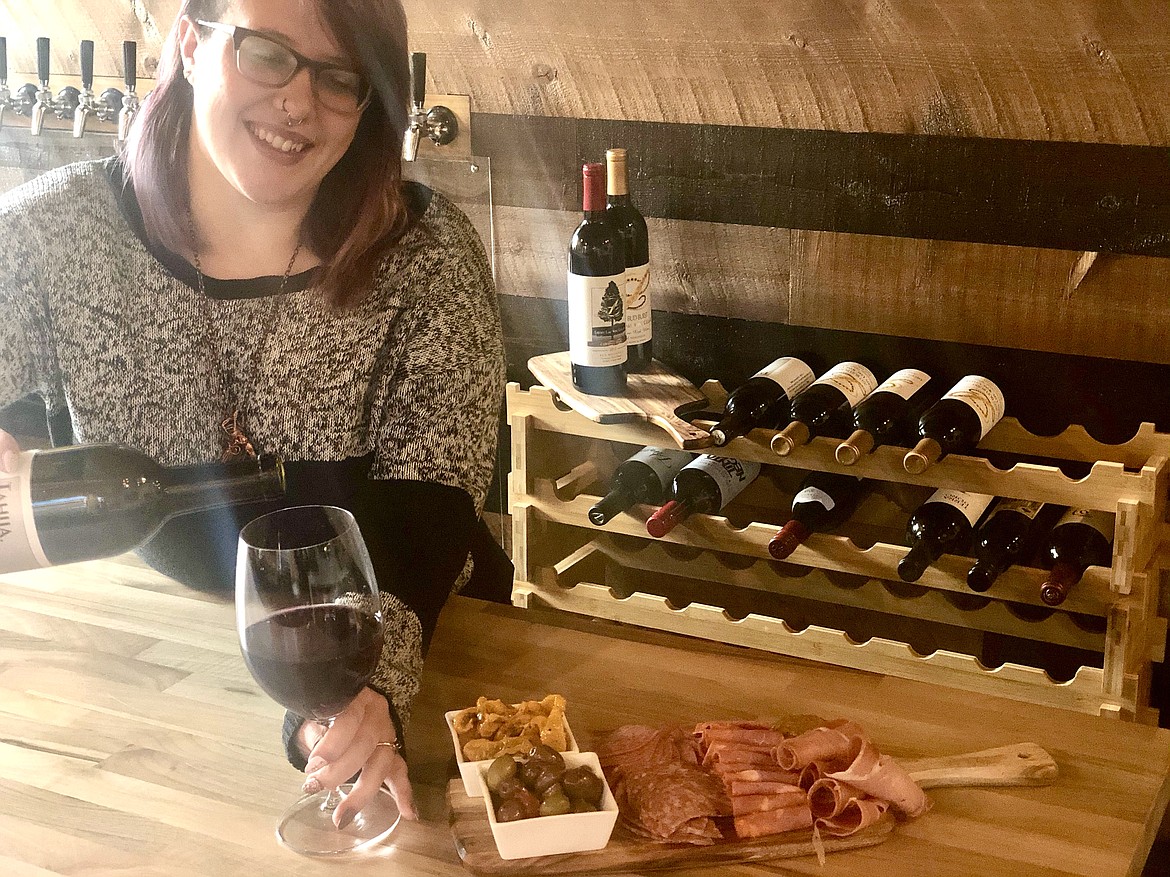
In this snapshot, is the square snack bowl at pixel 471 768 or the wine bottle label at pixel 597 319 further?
the wine bottle label at pixel 597 319

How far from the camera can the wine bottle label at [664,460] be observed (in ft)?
6.32

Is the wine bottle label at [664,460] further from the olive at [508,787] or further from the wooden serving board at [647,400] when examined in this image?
the olive at [508,787]

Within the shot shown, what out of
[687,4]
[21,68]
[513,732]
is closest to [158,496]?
[513,732]

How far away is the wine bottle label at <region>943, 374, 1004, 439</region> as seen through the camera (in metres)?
1.71

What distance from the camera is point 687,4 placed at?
6.39 feet

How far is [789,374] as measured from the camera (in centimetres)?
188

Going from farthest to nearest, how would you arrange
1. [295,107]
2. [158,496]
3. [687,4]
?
[687,4]
[295,107]
[158,496]

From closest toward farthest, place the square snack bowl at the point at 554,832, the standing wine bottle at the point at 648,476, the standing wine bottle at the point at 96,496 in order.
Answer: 1. the square snack bowl at the point at 554,832
2. the standing wine bottle at the point at 96,496
3. the standing wine bottle at the point at 648,476

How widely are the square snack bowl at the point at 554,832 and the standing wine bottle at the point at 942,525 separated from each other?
0.97 metres

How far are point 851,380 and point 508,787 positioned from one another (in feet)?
3.83

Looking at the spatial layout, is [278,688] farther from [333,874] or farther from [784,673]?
[784,673]

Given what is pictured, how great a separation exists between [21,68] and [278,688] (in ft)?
6.30

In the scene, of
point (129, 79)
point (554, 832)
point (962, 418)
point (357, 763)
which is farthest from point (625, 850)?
point (129, 79)

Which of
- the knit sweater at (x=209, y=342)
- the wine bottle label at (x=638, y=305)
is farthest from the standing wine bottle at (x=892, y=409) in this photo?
the knit sweater at (x=209, y=342)
